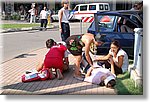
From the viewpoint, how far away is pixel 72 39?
19.3 feet

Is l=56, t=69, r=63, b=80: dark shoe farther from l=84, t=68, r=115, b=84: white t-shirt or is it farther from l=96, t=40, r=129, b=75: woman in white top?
l=96, t=40, r=129, b=75: woman in white top

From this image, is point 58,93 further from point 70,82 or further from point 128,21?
point 128,21

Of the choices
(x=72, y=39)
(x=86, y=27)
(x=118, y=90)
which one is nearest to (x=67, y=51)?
(x=72, y=39)

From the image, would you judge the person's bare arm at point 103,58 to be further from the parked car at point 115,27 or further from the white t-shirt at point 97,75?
the white t-shirt at point 97,75

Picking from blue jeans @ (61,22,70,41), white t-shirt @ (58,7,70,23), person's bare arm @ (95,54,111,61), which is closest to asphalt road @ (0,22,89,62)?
blue jeans @ (61,22,70,41)

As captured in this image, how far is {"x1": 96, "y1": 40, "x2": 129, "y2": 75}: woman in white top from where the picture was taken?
5781mm

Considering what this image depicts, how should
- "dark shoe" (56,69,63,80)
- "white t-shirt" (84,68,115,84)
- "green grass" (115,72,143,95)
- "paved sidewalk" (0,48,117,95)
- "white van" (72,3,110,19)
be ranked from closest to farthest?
"green grass" (115,72,143,95), "paved sidewalk" (0,48,117,95), "white t-shirt" (84,68,115,84), "dark shoe" (56,69,63,80), "white van" (72,3,110,19)

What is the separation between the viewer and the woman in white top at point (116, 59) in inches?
228

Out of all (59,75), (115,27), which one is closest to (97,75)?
(59,75)

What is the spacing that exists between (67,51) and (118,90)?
142 centimetres

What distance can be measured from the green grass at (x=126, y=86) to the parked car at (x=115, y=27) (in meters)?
0.50

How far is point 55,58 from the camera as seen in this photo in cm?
595

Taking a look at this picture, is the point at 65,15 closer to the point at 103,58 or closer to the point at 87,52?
the point at 87,52

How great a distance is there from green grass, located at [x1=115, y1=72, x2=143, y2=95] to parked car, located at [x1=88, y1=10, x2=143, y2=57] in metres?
0.50
